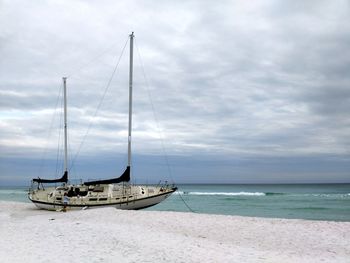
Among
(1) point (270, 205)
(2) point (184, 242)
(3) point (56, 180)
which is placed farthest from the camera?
(1) point (270, 205)

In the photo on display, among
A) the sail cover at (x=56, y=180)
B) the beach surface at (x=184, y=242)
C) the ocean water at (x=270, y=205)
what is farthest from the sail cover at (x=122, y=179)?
the ocean water at (x=270, y=205)

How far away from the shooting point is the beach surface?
1167cm

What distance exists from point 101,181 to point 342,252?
20358mm

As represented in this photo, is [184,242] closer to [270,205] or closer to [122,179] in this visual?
[122,179]

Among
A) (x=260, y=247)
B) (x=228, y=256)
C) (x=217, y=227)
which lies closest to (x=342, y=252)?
(x=260, y=247)

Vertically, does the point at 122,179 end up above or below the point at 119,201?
above

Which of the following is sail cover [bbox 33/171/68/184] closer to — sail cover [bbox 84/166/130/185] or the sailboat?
the sailboat

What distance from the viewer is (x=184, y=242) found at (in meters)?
14.2

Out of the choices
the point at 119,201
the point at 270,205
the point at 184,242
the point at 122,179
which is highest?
the point at 122,179

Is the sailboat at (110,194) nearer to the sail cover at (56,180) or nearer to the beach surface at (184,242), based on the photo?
the sail cover at (56,180)

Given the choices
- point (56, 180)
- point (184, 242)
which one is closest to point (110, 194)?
point (56, 180)

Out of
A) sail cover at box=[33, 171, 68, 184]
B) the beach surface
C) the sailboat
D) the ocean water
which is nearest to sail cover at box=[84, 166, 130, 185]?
the sailboat

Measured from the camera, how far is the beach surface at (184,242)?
1167cm

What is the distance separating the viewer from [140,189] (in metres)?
31.5
